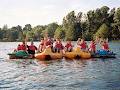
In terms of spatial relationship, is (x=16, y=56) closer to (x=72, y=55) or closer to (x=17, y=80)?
(x=72, y=55)

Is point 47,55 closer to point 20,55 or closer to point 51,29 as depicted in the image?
point 20,55

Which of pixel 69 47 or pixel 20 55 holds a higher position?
pixel 69 47

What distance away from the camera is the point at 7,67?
25.7 m

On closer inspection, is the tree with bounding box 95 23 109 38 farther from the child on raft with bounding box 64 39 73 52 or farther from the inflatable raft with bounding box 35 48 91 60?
the inflatable raft with bounding box 35 48 91 60

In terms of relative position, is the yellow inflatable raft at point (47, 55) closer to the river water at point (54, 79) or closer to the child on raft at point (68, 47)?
the child on raft at point (68, 47)

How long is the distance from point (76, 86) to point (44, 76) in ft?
12.7

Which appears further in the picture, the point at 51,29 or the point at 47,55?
the point at 51,29

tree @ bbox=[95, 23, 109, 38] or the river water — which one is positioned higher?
tree @ bbox=[95, 23, 109, 38]

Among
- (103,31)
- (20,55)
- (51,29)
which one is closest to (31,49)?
(20,55)

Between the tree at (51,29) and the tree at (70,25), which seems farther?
the tree at (51,29)

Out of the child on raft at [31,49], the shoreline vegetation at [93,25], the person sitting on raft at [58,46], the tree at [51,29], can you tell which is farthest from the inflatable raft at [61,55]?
the tree at [51,29]

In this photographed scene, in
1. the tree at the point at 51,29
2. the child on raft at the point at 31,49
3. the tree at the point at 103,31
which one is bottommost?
the child on raft at the point at 31,49

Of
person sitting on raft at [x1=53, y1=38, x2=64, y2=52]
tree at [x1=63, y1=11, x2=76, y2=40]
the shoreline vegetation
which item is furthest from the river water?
tree at [x1=63, y1=11, x2=76, y2=40]

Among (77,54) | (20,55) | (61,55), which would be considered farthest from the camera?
(77,54)
